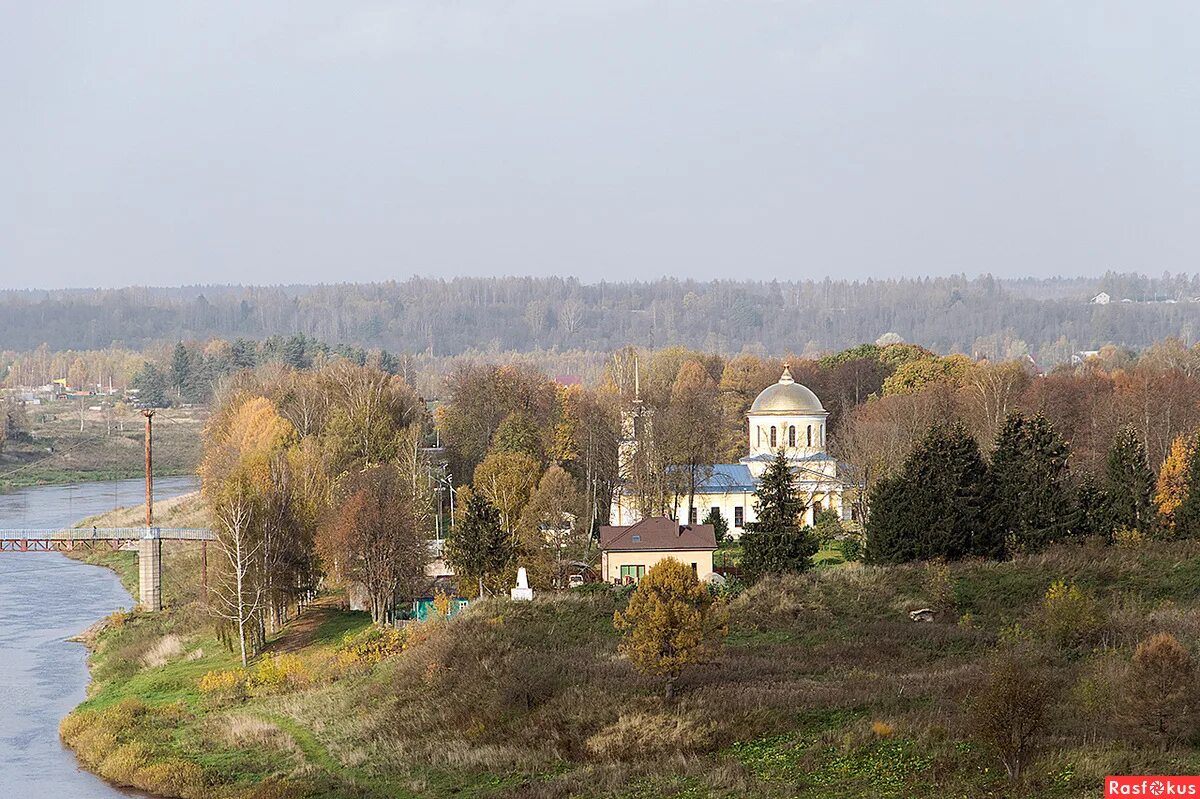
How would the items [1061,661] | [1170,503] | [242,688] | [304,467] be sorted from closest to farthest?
[1061,661] → [242,688] → [1170,503] → [304,467]

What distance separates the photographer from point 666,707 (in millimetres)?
30719

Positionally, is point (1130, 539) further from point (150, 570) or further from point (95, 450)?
point (95, 450)

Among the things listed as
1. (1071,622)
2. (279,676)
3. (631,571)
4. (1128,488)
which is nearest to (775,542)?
(631,571)

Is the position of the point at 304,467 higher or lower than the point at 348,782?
higher

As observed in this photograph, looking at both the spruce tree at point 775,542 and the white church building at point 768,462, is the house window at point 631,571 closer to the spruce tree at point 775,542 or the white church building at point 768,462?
the spruce tree at point 775,542

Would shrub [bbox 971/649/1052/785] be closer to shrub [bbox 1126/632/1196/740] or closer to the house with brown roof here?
shrub [bbox 1126/632/1196/740]

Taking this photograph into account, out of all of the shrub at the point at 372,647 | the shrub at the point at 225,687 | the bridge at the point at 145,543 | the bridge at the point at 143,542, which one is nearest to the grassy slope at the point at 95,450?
the bridge at the point at 143,542

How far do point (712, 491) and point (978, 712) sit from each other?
128ft

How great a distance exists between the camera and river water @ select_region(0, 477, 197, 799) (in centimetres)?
3438

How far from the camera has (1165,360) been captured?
379 ft

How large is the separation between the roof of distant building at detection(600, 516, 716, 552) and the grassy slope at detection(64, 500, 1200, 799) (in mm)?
5932

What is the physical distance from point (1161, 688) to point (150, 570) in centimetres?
3849

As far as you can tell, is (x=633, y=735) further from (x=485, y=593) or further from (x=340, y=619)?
(x=340, y=619)

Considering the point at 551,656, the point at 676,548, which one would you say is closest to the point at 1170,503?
the point at 676,548
